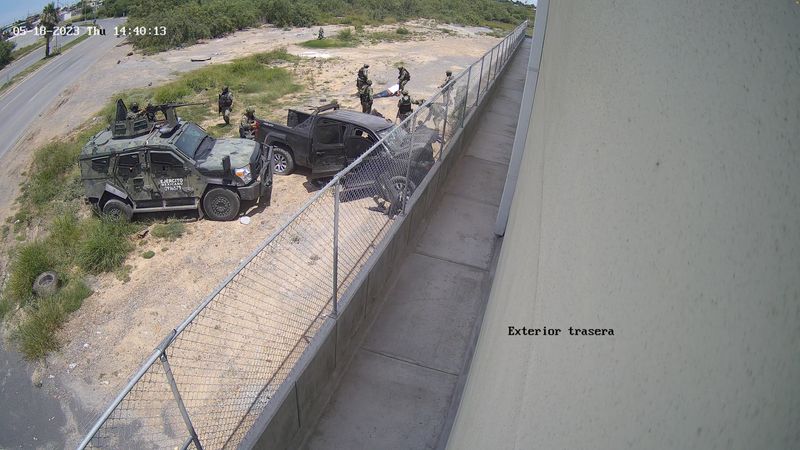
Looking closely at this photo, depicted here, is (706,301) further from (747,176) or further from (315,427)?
(315,427)

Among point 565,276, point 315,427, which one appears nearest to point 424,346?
point 315,427

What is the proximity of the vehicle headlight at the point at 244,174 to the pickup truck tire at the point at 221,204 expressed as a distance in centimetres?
39

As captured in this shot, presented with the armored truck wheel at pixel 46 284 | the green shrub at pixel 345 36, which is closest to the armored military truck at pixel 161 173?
the armored truck wheel at pixel 46 284

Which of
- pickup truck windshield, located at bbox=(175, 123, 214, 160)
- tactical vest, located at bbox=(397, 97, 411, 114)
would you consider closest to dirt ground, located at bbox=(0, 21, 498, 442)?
pickup truck windshield, located at bbox=(175, 123, 214, 160)

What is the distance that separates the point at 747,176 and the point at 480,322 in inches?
186

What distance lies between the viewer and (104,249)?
357 inches

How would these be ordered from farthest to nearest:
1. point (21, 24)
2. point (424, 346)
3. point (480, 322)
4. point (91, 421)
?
point (21, 24)
point (91, 421)
point (480, 322)
point (424, 346)

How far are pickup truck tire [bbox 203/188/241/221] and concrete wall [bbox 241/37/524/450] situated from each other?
195 inches

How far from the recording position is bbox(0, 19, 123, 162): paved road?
88.7ft

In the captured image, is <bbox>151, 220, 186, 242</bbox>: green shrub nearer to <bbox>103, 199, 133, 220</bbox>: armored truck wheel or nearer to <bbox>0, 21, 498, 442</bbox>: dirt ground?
<bbox>0, 21, 498, 442</bbox>: dirt ground

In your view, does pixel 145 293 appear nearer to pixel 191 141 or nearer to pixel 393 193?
pixel 191 141

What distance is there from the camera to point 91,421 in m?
6.03

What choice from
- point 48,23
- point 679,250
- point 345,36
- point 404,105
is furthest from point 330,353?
point 48,23

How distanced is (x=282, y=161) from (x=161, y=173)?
3065 mm
